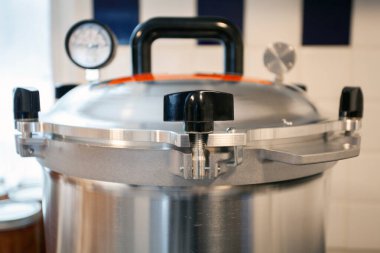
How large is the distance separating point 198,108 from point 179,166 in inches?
2.8

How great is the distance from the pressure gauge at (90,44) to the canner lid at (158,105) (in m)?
0.10

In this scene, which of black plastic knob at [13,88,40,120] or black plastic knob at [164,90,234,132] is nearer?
black plastic knob at [164,90,234,132]

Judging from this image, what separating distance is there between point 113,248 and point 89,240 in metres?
0.03

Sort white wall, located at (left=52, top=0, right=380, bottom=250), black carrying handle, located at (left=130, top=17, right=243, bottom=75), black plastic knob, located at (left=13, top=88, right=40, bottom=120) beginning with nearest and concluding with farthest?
1. black plastic knob, located at (left=13, top=88, right=40, bottom=120)
2. black carrying handle, located at (left=130, top=17, right=243, bottom=75)
3. white wall, located at (left=52, top=0, right=380, bottom=250)

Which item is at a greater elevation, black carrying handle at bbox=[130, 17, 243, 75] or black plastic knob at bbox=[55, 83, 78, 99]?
black carrying handle at bbox=[130, 17, 243, 75]

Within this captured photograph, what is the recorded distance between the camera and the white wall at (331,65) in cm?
85

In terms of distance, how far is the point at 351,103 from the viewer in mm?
487

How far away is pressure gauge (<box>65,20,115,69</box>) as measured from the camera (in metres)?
0.58

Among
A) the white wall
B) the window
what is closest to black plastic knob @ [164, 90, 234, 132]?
the white wall

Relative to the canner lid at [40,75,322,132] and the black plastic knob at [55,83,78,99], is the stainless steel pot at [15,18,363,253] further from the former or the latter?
the black plastic knob at [55,83,78,99]

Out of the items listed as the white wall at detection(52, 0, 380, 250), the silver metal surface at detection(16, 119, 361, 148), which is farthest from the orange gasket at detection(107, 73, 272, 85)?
the white wall at detection(52, 0, 380, 250)

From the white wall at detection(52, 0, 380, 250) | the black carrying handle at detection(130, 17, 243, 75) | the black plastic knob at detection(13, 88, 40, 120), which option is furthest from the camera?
the white wall at detection(52, 0, 380, 250)

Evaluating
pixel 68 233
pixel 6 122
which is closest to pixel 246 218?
pixel 68 233

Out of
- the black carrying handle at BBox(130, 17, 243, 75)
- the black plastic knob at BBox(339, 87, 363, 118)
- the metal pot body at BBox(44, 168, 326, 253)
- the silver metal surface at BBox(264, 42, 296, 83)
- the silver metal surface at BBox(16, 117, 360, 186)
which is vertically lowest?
the metal pot body at BBox(44, 168, 326, 253)
